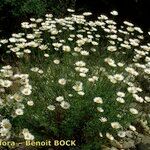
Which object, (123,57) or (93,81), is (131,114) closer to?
(93,81)

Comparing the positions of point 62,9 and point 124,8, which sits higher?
point 62,9

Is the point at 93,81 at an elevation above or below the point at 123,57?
above

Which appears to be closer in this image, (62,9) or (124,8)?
(62,9)

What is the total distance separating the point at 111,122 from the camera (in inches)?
167

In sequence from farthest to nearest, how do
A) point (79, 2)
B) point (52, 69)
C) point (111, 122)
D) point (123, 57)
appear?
point (79, 2) → point (123, 57) → point (52, 69) → point (111, 122)

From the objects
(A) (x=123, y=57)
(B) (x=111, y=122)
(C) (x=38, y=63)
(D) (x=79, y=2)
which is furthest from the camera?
(D) (x=79, y=2)

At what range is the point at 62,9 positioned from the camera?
22.6 ft

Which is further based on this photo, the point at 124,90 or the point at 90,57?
the point at 90,57

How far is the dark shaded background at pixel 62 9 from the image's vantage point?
628 centimetres

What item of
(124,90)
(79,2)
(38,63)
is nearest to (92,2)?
(79,2)

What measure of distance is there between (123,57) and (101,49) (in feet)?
1.05

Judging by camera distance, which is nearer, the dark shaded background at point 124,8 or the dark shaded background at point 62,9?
the dark shaded background at point 62,9

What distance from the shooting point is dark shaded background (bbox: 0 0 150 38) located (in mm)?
6277

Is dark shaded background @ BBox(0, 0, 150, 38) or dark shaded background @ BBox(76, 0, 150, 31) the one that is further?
dark shaded background @ BBox(76, 0, 150, 31)
